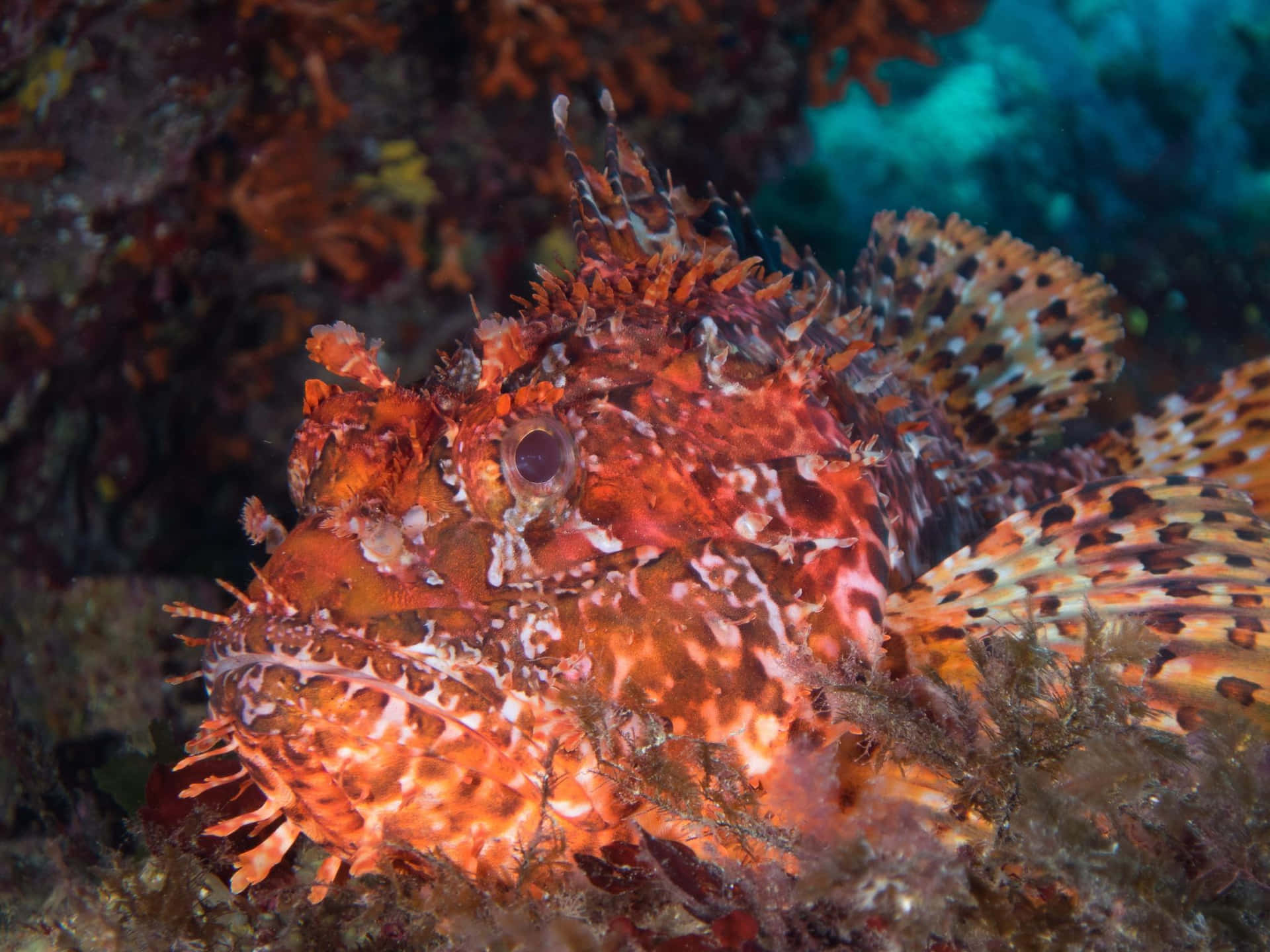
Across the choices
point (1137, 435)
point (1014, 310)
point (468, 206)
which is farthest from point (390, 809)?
point (468, 206)

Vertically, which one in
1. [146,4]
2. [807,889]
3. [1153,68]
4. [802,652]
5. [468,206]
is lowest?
[1153,68]

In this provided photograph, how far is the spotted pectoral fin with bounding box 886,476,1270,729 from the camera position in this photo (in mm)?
2512

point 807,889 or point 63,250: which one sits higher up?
point 63,250

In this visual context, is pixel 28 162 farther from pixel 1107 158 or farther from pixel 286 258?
pixel 1107 158

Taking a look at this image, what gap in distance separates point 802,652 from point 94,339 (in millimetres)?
6148

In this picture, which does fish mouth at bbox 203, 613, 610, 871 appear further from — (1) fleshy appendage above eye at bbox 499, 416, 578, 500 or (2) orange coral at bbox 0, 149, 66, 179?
(2) orange coral at bbox 0, 149, 66, 179

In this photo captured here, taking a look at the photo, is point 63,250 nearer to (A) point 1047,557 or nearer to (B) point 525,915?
(B) point 525,915

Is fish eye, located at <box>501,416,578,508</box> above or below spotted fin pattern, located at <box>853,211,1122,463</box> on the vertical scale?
above

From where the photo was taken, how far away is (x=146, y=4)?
5.73 m

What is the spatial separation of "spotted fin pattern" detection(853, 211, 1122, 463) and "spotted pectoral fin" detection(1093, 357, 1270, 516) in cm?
39

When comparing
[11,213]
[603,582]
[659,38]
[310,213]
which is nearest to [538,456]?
[603,582]

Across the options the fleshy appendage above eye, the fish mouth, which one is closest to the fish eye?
the fleshy appendage above eye

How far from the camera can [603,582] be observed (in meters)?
2.48

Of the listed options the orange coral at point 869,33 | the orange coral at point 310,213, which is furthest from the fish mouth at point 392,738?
the orange coral at point 869,33
